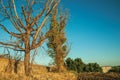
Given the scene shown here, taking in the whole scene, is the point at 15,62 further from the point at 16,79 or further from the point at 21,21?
the point at 16,79

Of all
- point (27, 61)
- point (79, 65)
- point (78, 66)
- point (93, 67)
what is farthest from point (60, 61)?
point (27, 61)

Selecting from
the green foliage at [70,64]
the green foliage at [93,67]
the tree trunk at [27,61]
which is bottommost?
the tree trunk at [27,61]

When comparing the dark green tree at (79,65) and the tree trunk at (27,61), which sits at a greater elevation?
the dark green tree at (79,65)

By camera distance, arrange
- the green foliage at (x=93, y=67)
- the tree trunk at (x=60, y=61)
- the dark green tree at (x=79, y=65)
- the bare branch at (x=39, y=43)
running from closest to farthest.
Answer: the bare branch at (x=39, y=43)
the tree trunk at (x=60, y=61)
the green foliage at (x=93, y=67)
the dark green tree at (x=79, y=65)

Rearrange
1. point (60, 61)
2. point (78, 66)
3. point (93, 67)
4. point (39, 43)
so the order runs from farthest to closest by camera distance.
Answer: point (78, 66) → point (93, 67) → point (60, 61) → point (39, 43)

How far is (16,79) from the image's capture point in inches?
325

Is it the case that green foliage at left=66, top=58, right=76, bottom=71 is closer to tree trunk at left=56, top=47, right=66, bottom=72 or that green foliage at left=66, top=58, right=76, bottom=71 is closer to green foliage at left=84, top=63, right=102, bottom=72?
green foliage at left=84, top=63, right=102, bottom=72

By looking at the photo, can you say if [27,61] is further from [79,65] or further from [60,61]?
[79,65]

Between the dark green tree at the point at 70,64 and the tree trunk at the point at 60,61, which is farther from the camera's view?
the dark green tree at the point at 70,64

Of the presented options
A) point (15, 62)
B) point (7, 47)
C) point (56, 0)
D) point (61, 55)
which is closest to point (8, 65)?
point (15, 62)

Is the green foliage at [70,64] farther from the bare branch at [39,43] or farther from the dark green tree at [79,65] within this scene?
the bare branch at [39,43]

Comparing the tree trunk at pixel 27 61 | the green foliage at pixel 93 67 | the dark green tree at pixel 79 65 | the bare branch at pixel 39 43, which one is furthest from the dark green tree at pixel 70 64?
the tree trunk at pixel 27 61

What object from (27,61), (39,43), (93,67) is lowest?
(27,61)

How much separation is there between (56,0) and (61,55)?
47.7 ft
